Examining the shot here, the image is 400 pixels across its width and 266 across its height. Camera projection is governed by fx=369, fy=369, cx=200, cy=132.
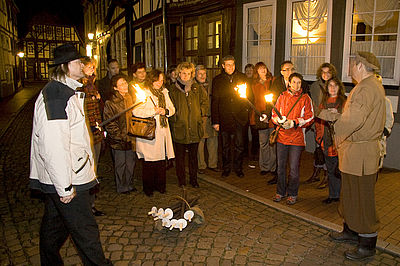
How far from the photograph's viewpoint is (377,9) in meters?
7.59

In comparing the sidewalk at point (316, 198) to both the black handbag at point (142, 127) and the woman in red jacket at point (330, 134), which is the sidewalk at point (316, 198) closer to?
the woman in red jacket at point (330, 134)

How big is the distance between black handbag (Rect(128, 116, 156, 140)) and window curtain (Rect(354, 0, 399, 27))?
17.4 ft

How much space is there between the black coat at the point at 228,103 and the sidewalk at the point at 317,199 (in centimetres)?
103

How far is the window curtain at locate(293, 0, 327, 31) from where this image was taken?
8598 mm

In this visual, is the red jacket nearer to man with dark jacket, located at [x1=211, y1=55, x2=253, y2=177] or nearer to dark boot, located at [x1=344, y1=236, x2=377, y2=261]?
man with dark jacket, located at [x1=211, y1=55, x2=253, y2=177]

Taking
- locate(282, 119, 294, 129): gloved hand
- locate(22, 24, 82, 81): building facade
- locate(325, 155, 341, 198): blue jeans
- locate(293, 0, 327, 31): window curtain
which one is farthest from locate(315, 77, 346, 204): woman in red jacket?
locate(22, 24, 82, 81): building facade

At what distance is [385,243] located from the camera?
13.9ft

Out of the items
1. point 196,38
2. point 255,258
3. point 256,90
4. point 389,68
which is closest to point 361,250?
point 255,258

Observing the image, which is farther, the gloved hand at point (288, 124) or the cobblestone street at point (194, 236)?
the gloved hand at point (288, 124)

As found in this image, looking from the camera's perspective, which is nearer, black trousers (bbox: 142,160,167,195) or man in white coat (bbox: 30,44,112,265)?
man in white coat (bbox: 30,44,112,265)

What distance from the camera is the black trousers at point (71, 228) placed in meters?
3.15

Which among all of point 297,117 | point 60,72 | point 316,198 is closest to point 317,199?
point 316,198

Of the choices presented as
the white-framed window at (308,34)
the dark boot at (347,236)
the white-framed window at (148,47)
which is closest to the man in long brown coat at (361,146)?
the dark boot at (347,236)

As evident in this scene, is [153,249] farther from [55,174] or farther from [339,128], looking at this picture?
[339,128]
